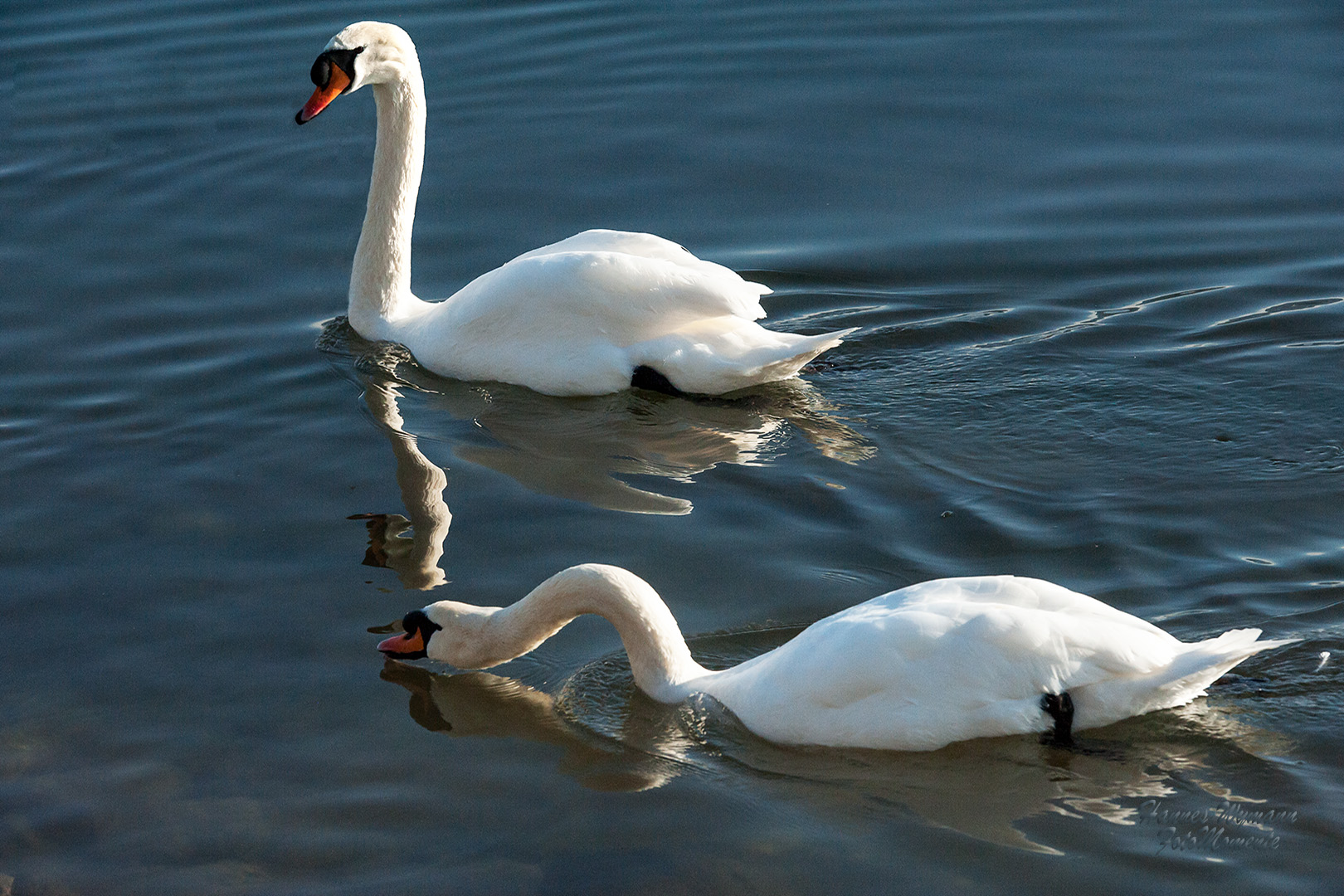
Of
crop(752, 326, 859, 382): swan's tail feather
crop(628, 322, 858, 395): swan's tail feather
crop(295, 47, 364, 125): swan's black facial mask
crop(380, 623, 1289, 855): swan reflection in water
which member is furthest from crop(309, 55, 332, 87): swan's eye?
crop(380, 623, 1289, 855): swan reflection in water

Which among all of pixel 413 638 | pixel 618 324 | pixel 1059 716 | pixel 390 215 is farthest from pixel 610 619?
pixel 390 215

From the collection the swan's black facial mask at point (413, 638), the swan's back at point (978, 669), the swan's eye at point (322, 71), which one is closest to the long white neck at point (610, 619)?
the swan's black facial mask at point (413, 638)

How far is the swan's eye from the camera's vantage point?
989cm

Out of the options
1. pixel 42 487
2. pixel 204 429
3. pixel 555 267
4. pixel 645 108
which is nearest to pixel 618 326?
pixel 555 267

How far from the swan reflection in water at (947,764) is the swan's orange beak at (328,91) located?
185 inches

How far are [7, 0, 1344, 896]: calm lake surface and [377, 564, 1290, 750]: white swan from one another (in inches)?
5.5

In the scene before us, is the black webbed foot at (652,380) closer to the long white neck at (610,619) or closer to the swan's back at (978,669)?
the long white neck at (610,619)

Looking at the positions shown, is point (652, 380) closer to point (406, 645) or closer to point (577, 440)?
point (577, 440)

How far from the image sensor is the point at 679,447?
852cm

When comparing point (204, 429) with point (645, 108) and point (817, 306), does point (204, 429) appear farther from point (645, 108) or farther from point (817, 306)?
point (645, 108)

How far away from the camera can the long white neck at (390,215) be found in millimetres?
10062

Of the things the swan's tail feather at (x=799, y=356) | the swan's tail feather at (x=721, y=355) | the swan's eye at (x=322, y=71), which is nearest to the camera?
the swan's tail feather at (x=799, y=356)

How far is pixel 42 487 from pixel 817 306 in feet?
15.0

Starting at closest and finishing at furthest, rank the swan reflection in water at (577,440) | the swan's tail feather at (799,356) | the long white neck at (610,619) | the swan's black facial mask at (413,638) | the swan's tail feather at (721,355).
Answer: the long white neck at (610,619) < the swan's black facial mask at (413,638) < the swan reflection in water at (577,440) < the swan's tail feather at (799,356) < the swan's tail feather at (721,355)
